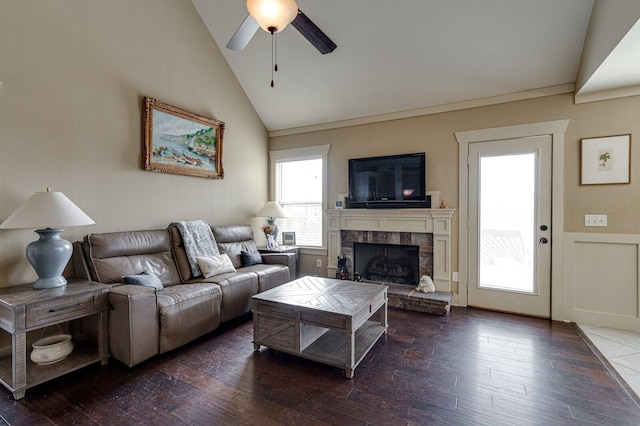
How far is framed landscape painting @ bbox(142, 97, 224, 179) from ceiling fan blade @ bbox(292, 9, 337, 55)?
1.97 meters

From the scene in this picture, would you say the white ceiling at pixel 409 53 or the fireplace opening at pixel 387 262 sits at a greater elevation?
the white ceiling at pixel 409 53

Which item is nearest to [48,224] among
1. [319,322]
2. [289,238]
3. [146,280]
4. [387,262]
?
[146,280]

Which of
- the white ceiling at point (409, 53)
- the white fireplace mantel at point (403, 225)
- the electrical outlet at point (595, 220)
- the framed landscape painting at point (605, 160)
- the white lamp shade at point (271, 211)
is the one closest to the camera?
the white ceiling at point (409, 53)

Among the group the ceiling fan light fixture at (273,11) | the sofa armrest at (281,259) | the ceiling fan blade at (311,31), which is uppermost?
the ceiling fan blade at (311,31)

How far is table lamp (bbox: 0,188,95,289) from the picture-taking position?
2.14m

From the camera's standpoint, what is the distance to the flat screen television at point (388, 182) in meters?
4.02

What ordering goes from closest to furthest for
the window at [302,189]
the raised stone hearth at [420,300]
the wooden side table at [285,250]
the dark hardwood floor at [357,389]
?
the dark hardwood floor at [357,389] → the raised stone hearth at [420,300] → the wooden side table at [285,250] → the window at [302,189]

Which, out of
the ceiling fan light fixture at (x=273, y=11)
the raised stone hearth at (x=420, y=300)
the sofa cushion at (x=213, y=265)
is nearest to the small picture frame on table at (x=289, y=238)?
the sofa cushion at (x=213, y=265)

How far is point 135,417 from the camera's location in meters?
1.81

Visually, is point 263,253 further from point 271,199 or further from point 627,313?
point 627,313

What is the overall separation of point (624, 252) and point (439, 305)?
6.30ft

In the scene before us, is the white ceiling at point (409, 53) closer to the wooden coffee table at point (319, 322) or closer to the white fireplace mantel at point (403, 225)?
the white fireplace mantel at point (403, 225)

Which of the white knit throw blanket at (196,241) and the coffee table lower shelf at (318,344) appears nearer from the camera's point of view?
the coffee table lower shelf at (318,344)

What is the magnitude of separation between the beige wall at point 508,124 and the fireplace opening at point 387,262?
54 cm
